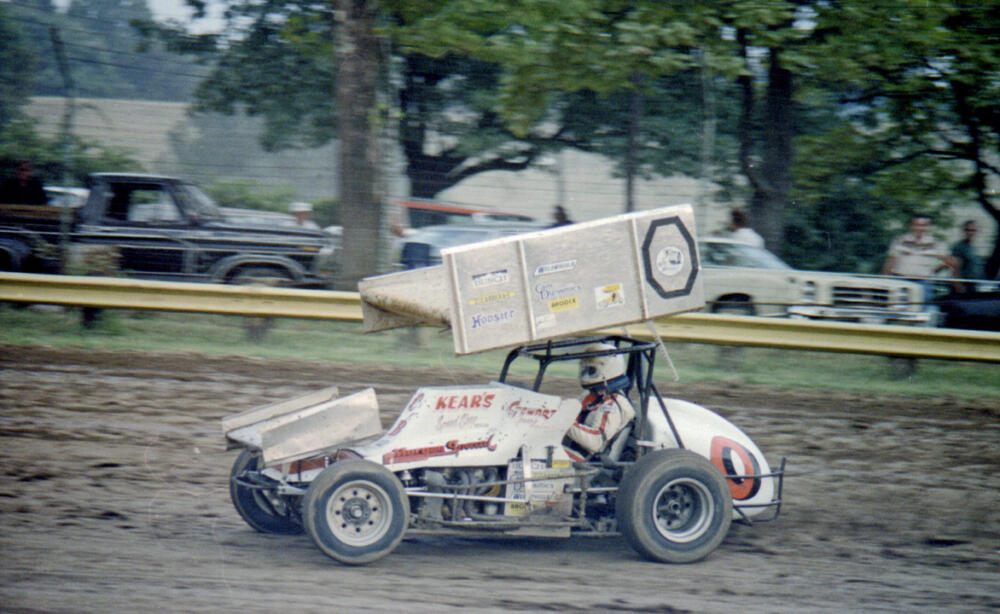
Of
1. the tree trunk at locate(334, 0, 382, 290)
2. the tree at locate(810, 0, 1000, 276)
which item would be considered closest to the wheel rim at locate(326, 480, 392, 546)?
the tree trunk at locate(334, 0, 382, 290)

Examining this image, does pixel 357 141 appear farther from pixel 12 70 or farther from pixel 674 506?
pixel 674 506

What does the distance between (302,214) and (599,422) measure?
20.8ft

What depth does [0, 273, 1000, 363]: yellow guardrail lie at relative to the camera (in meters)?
9.84

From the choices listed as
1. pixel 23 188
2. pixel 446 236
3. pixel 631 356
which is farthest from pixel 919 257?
pixel 23 188

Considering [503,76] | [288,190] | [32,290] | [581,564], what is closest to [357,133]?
[288,190]

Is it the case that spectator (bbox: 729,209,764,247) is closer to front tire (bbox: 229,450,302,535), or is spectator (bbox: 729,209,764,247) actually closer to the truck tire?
the truck tire

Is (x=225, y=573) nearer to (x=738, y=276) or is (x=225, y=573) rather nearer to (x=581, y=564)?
(x=581, y=564)

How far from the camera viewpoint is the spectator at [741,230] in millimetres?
11414

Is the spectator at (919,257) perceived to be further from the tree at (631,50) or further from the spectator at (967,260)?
the tree at (631,50)

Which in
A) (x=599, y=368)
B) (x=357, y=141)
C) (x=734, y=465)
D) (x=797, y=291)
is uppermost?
(x=357, y=141)

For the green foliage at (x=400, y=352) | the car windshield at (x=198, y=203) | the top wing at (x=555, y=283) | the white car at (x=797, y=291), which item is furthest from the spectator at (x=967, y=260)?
the car windshield at (x=198, y=203)

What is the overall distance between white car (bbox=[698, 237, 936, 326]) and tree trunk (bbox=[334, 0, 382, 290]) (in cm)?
333

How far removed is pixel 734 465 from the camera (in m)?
5.77

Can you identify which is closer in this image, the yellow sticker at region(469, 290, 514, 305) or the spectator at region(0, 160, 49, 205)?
the yellow sticker at region(469, 290, 514, 305)
